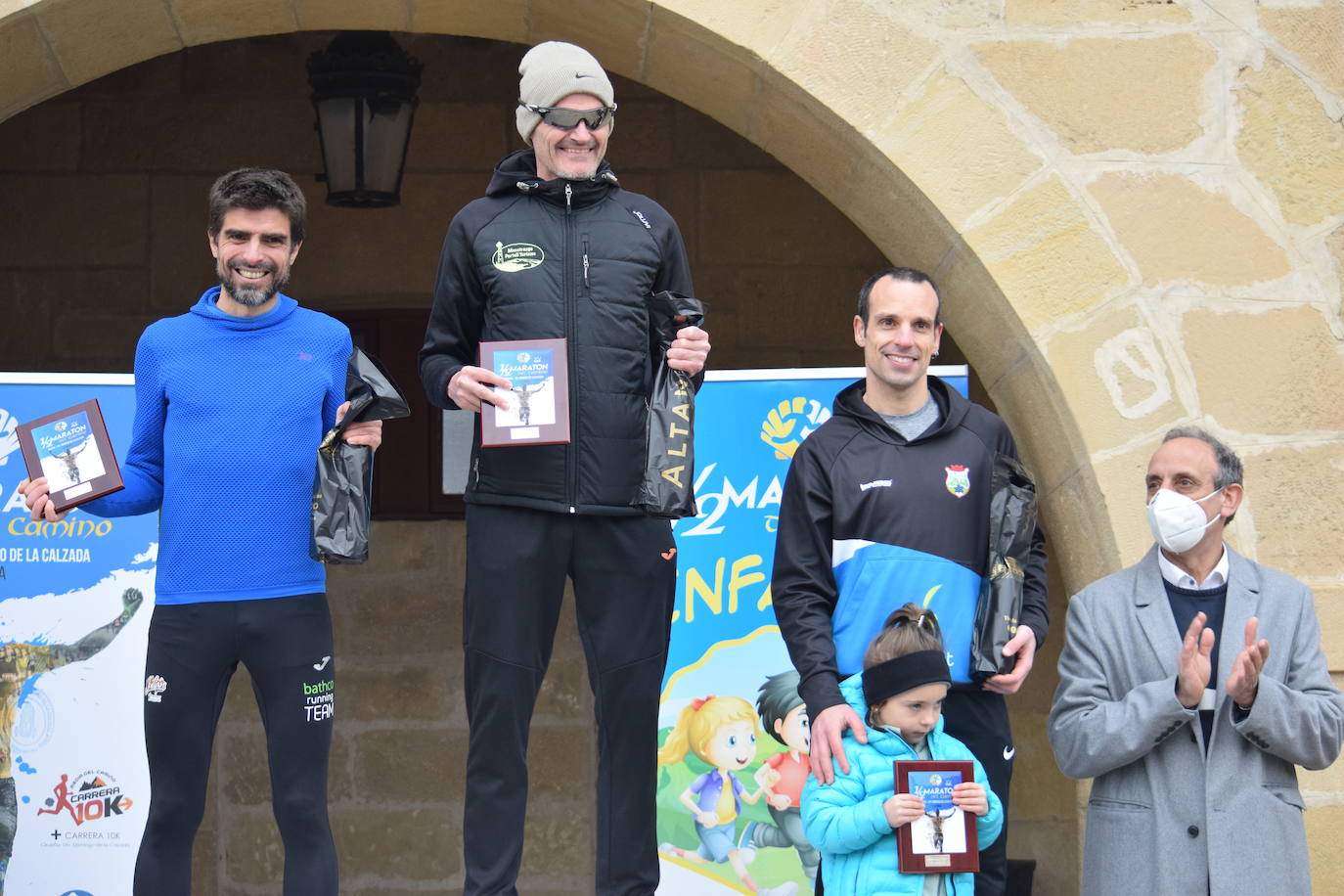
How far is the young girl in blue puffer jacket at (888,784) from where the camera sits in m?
3.21

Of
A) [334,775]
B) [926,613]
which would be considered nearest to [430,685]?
[334,775]

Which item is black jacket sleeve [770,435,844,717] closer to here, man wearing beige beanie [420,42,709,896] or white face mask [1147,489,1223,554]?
man wearing beige beanie [420,42,709,896]

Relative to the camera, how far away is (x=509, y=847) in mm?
3453

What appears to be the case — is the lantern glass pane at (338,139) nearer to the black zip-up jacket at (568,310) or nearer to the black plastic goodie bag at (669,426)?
the black zip-up jacket at (568,310)

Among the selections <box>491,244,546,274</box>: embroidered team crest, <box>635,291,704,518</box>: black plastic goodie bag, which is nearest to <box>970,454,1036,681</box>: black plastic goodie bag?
<box>635,291,704,518</box>: black plastic goodie bag

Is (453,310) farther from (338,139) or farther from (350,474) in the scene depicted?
(338,139)

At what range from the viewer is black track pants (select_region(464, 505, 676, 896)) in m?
3.48

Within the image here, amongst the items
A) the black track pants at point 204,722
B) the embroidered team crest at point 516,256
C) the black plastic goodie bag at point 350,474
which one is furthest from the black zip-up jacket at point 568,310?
the black track pants at point 204,722

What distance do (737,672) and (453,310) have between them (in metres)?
1.24

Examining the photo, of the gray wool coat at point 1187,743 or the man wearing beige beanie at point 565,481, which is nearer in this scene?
the gray wool coat at point 1187,743

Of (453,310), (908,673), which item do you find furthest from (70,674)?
(908,673)

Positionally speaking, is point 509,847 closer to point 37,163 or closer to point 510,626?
point 510,626

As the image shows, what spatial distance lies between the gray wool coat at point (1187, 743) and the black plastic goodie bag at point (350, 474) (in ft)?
4.61

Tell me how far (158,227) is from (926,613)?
3752 mm
